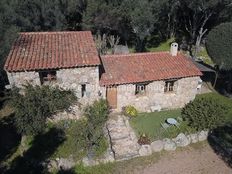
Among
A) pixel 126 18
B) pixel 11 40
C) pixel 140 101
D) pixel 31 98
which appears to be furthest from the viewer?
pixel 126 18

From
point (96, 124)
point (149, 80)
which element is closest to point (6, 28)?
point (96, 124)

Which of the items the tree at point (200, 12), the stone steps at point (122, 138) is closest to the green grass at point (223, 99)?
the stone steps at point (122, 138)

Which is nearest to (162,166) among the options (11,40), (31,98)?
(31,98)

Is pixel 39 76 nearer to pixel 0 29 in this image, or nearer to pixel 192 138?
pixel 0 29

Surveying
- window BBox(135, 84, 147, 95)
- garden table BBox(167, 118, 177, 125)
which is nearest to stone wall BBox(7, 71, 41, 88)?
window BBox(135, 84, 147, 95)

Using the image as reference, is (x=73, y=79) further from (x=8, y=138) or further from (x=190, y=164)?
(x=190, y=164)

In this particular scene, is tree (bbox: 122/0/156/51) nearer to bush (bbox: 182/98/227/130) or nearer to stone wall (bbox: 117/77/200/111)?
stone wall (bbox: 117/77/200/111)

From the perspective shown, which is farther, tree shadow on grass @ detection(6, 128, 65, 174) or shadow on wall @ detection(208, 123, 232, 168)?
shadow on wall @ detection(208, 123, 232, 168)

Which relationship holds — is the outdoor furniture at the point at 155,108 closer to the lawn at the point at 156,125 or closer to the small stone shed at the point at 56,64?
the lawn at the point at 156,125
